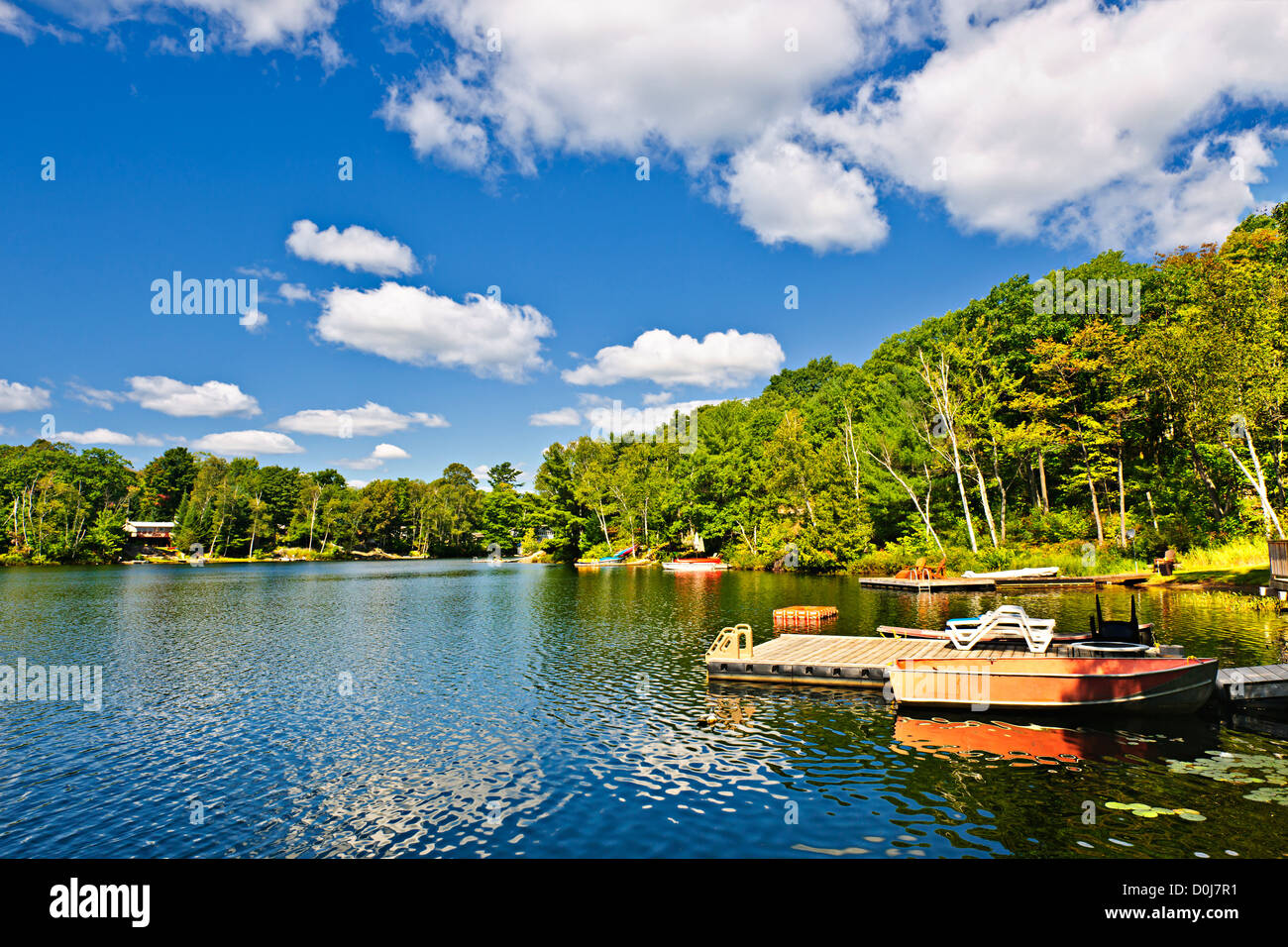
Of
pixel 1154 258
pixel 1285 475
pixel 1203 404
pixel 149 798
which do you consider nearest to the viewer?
pixel 149 798

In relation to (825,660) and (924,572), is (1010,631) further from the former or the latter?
(924,572)

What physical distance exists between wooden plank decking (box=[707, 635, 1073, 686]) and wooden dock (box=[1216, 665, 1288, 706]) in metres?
3.95

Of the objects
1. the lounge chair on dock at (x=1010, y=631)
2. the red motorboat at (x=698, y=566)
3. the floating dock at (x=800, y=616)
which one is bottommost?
the red motorboat at (x=698, y=566)

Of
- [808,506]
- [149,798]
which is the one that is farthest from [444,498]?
[149,798]

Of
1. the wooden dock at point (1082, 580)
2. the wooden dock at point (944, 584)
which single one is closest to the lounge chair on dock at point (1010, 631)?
the wooden dock at point (944, 584)

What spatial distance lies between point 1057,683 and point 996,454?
1902 inches

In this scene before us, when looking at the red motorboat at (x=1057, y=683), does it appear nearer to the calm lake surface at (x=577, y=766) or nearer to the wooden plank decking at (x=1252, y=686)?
the wooden plank decking at (x=1252, y=686)

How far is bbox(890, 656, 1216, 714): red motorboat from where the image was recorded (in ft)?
56.6

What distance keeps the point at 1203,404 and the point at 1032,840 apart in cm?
4357

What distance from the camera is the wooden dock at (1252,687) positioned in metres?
17.3

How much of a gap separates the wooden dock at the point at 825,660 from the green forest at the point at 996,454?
30.8 metres

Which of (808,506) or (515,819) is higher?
(808,506)
